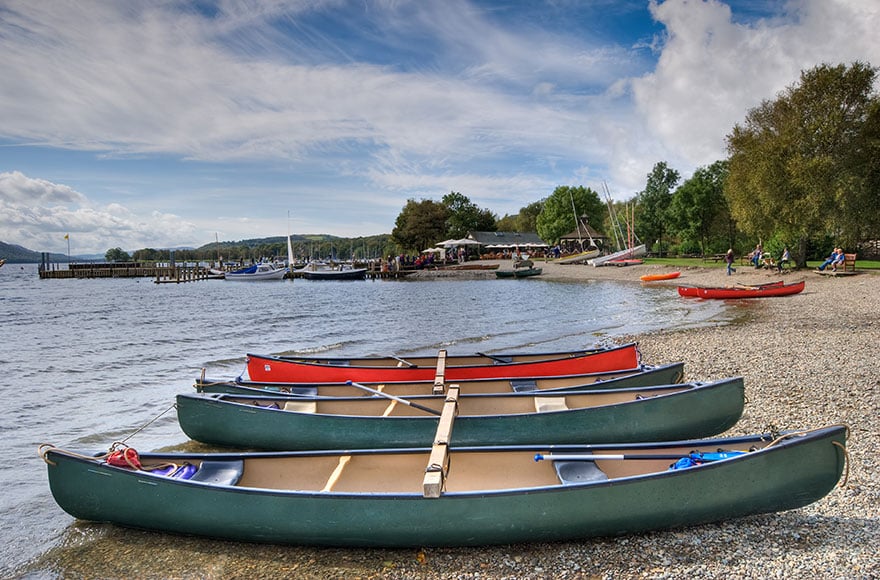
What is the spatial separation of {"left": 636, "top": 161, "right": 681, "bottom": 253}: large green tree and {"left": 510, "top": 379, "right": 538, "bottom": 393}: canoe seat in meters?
63.8

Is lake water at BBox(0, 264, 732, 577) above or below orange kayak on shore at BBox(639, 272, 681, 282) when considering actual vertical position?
below

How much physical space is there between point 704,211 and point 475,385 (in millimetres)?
59429

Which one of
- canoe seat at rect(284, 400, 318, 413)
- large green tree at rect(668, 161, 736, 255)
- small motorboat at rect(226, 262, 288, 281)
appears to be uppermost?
large green tree at rect(668, 161, 736, 255)

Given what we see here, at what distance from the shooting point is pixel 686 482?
16.5 ft

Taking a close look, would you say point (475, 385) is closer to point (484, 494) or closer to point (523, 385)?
point (523, 385)

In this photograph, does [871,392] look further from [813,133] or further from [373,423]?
[813,133]

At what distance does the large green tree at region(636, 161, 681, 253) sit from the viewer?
68.7m

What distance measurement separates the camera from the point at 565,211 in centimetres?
8875

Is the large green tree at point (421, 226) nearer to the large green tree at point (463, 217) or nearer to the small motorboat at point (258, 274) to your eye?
the large green tree at point (463, 217)

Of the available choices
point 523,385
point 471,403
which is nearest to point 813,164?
point 523,385

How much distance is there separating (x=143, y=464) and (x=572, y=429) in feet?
17.2

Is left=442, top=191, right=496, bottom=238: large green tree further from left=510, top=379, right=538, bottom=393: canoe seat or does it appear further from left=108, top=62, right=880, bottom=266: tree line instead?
left=510, top=379, right=538, bottom=393: canoe seat

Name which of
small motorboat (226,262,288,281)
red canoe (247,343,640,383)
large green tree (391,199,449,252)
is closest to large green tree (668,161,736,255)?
large green tree (391,199,449,252)

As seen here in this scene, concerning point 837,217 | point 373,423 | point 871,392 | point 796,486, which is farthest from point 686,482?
point 837,217
